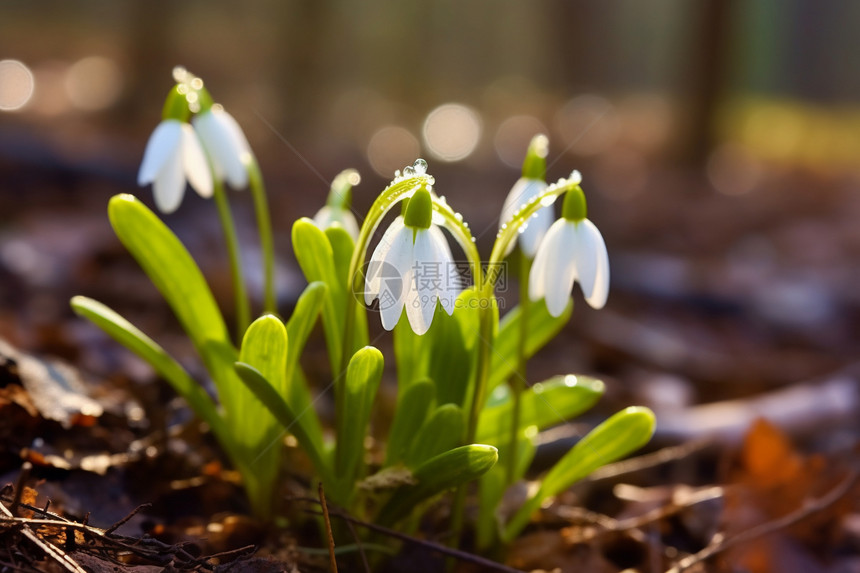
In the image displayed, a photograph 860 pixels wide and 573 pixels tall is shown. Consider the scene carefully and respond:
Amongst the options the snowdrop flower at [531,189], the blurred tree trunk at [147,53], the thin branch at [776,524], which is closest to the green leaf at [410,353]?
the snowdrop flower at [531,189]

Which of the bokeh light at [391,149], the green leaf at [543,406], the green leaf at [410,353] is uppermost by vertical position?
the green leaf at [410,353]

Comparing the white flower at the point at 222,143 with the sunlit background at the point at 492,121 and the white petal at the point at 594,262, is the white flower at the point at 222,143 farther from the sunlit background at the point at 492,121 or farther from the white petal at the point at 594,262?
the white petal at the point at 594,262

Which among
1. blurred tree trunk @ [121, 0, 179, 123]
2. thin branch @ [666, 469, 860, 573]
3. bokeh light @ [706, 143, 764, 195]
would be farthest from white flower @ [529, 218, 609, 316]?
blurred tree trunk @ [121, 0, 179, 123]

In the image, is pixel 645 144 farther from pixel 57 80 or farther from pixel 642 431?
pixel 642 431

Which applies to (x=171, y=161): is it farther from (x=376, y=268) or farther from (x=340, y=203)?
(x=376, y=268)

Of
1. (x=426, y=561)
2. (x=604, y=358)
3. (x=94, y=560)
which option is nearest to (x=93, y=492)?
(x=94, y=560)

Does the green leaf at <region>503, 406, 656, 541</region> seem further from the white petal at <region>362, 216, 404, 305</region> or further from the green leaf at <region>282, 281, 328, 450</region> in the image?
the white petal at <region>362, 216, 404, 305</region>
